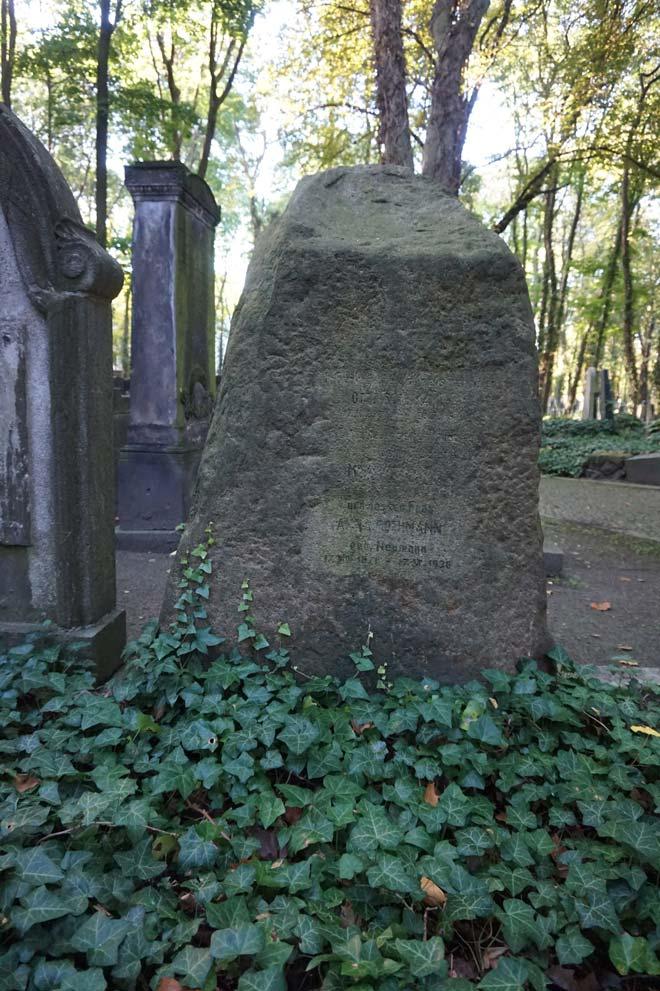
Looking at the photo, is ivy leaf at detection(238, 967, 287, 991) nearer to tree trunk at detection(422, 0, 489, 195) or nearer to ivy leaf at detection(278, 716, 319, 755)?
ivy leaf at detection(278, 716, 319, 755)

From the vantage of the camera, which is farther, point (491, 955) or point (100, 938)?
point (491, 955)

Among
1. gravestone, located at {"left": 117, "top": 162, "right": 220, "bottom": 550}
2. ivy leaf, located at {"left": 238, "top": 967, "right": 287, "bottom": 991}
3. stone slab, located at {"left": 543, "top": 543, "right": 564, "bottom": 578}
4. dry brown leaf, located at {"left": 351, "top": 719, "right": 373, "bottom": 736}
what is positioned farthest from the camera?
gravestone, located at {"left": 117, "top": 162, "right": 220, "bottom": 550}

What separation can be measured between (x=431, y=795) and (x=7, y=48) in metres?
16.6

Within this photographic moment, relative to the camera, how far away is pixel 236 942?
155 centimetres

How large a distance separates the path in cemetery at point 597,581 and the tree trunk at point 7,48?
12127 millimetres

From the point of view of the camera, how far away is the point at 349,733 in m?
2.37

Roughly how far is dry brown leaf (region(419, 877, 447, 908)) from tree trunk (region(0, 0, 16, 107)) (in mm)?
15772

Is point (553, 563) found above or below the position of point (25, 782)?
above

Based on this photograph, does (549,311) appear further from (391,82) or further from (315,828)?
(315,828)

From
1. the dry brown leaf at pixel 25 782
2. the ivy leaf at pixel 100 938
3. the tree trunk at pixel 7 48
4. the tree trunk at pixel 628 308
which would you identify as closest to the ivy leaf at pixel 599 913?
the ivy leaf at pixel 100 938

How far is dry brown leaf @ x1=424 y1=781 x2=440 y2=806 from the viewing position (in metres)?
2.17

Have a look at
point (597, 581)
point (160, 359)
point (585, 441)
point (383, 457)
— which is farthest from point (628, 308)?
point (383, 457)

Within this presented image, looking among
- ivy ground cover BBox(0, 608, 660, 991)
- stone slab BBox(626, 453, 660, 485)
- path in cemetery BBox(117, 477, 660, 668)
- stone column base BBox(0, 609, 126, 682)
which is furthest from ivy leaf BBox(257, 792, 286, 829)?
stone slab BBox(626, 453, 660, 485)

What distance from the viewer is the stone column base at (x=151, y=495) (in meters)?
6.03
